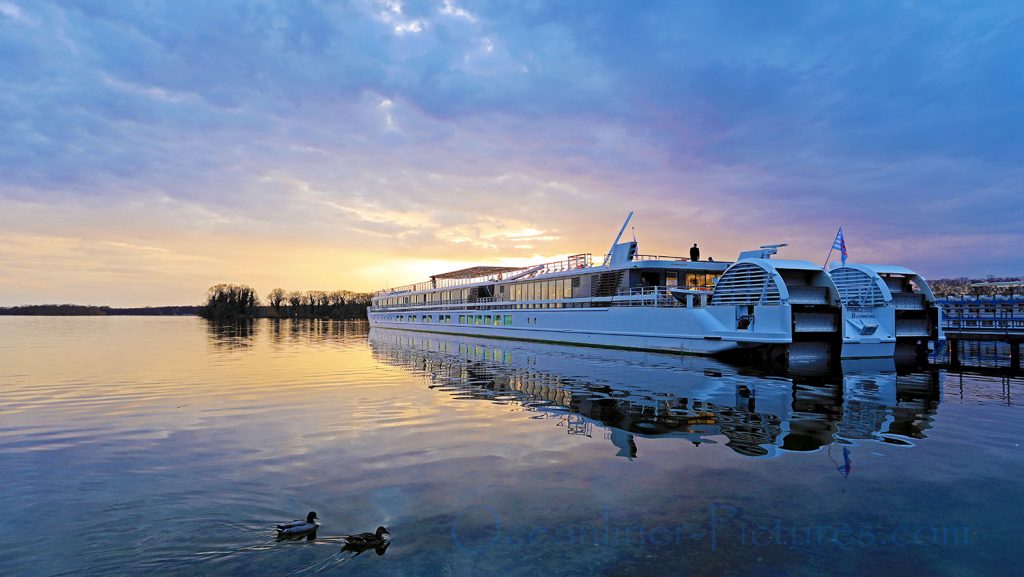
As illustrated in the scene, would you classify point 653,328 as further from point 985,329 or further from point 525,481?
point 985,329

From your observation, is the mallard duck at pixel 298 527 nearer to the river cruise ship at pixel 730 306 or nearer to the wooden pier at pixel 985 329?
the river cruise ship at pixel 730 306

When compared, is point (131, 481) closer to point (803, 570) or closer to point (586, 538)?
point (586, 538)

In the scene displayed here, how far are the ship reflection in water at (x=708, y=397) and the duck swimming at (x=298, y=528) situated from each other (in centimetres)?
642

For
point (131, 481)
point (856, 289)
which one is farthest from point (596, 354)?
point (131, 481)

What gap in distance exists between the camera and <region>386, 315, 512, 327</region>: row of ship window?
58.5 metres

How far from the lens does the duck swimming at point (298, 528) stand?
7.50 metres

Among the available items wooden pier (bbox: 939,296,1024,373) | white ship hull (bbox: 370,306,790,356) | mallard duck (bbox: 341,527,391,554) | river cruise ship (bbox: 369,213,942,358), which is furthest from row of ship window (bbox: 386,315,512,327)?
mallard duck (bbox: 341,527,391,554)

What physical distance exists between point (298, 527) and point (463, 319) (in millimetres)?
60976

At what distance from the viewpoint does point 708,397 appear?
19.2 m

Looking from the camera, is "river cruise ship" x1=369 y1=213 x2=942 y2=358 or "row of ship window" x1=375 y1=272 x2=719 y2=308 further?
"row of ship window" x1=375 y1=272 x2=719 y2=308

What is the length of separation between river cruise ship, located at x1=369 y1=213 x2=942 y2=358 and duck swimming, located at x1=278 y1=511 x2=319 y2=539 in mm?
27677

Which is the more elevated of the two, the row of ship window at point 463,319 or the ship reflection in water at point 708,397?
the row of ship window at point 463,319

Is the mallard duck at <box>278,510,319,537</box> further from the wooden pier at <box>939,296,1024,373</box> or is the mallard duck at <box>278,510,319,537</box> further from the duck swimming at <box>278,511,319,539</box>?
the wooden pier at <box>939,296,1024,373</box>

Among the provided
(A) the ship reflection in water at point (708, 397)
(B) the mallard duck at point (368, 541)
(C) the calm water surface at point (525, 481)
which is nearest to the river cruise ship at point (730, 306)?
(A) the ship reflection in water at point (708, 397)
